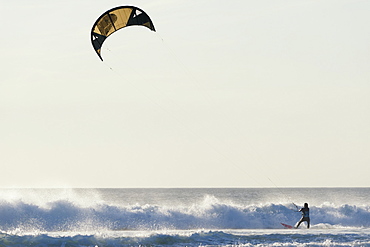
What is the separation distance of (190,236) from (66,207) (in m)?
12.0

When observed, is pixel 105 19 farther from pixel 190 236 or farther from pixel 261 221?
pixel 261 221

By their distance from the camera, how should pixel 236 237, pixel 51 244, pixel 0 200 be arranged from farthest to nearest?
pixel 0 200, pixel 236 237, pixel 51 244

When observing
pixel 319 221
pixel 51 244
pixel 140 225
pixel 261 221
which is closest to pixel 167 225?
pixel 140 225

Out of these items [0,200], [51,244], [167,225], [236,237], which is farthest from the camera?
[0,200]

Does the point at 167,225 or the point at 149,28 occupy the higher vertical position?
the point at 149,28

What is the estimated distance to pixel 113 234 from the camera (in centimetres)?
2288

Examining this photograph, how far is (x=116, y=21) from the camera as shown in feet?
72.8

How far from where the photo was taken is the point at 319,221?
105ft

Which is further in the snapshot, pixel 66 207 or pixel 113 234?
pixel 66 207

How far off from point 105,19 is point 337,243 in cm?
1004

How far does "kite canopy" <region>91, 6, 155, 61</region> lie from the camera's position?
861 inches

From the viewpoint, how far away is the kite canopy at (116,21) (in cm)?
2186

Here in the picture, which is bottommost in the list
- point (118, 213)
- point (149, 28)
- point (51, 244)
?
point (51, 244)

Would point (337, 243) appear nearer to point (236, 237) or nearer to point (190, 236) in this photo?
point (236, 237)
